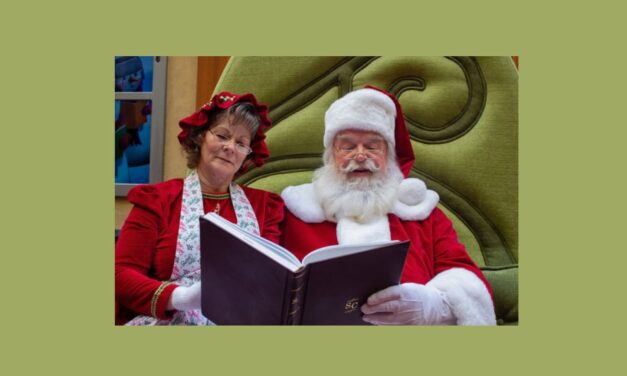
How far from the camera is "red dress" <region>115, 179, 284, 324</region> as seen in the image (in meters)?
1.89

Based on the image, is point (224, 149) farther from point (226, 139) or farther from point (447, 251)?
point (447, 251)

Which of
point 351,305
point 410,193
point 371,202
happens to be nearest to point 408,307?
point 351,305

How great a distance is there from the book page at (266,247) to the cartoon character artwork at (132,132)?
880mm

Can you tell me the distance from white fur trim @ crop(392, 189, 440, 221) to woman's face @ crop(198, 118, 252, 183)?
0.68 meters

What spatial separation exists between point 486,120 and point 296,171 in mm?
942

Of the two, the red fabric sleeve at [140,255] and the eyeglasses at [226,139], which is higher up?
the eyeglasses at [226,139]

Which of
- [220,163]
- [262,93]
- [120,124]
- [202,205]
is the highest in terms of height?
[262,93]

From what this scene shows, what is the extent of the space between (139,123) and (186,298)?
954mm

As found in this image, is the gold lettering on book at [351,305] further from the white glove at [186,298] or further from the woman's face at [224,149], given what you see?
the woman's face at [224,149]

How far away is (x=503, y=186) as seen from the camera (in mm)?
2623

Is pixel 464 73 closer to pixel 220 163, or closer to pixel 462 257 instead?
pixel 462 257

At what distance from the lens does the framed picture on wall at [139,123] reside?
2.42 metres

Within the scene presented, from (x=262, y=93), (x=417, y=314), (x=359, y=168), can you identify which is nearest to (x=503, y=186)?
(x=359, y=168)

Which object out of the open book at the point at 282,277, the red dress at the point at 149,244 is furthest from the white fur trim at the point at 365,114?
the open book at the point at 282,277
